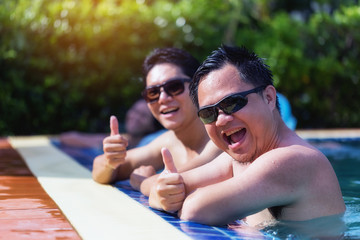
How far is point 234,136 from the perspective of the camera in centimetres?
292

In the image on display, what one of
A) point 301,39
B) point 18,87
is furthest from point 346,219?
point 301,39

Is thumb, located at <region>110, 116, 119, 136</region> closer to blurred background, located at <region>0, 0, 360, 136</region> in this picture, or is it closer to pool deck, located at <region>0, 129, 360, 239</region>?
pool deck, located at <region>0, 129, 360, 239</region>

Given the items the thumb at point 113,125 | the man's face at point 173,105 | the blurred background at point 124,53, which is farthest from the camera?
the blurred background at point 124,53

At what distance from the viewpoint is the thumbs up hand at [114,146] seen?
3965 millimetres

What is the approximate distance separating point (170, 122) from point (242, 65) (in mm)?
1363

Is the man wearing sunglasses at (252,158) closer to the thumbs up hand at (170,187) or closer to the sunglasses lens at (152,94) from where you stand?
the thumbs up hand at (170,187)

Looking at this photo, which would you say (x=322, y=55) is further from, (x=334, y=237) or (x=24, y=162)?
(x=334, y=237)

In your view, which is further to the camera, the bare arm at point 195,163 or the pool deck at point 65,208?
the bare arm at point 195,163

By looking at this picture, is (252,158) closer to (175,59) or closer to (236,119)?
(236,119)

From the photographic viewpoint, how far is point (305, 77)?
38.5ft

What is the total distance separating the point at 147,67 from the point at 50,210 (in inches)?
60.4

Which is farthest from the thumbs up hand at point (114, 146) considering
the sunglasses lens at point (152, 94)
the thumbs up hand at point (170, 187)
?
the thumbs up hand at point (170, 187)

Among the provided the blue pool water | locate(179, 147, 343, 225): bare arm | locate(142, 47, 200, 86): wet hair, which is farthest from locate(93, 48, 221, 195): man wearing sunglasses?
locate(179, 147, 343, 225): bare arm

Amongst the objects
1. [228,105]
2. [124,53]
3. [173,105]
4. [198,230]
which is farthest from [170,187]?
[124,53]
